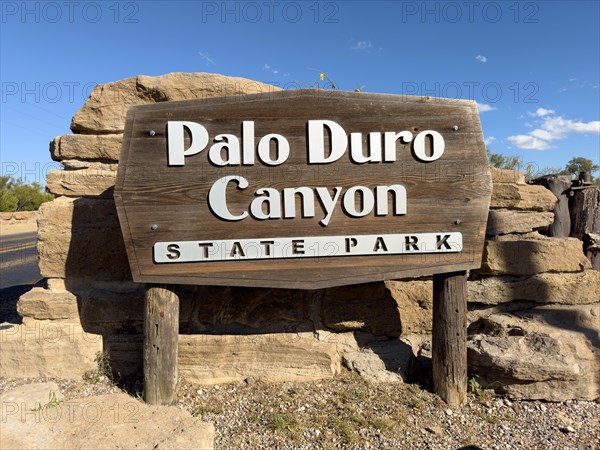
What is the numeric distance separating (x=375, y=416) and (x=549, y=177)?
3.06 metres

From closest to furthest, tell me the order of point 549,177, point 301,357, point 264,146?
1. point 264,146
2. point 301,357
3. point 549,177

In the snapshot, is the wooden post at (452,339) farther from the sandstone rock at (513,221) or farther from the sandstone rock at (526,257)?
the sandstone rock at (513,221)

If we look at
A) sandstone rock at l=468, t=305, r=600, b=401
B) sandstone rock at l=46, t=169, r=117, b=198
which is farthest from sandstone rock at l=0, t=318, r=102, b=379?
sandstone rock at l=468, t=305, r=600, b=401

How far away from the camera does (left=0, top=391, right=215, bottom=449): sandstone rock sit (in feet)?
7.07

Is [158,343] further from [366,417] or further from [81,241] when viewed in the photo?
[366,417]

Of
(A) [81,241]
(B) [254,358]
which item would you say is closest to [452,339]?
(B) [254,358]

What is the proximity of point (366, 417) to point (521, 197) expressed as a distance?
235 cm

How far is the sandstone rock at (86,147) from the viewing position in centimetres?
318

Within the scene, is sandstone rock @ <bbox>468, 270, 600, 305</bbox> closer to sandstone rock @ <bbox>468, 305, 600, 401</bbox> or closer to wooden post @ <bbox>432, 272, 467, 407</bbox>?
sandstone rock @ <bbox>468, 305, 600, 401</bbox>

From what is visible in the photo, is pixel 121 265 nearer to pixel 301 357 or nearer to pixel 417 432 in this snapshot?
pixel 301 357

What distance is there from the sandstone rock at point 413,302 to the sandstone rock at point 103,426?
5.68ft

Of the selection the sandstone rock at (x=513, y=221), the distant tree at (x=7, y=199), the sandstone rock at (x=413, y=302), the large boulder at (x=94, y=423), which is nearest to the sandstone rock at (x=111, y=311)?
the large boulder at (x=94, y=423)

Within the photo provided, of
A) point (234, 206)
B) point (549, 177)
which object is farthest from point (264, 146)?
point (549, 177)

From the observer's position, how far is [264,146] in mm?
2611
